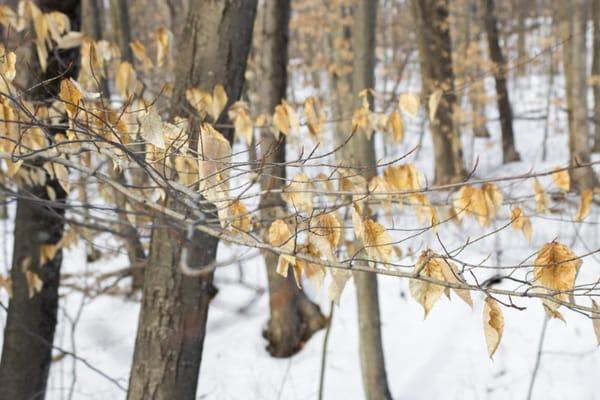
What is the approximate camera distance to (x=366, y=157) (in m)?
3.57

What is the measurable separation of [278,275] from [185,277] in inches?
96.9

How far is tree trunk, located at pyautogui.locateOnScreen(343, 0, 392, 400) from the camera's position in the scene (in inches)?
141

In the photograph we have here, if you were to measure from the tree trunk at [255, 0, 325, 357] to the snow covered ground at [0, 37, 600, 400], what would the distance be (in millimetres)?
142

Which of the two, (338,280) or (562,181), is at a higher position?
(562,181)

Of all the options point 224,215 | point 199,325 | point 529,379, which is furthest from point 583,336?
point 224,215

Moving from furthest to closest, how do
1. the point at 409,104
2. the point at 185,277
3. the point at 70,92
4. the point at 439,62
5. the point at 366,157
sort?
the point at 439,62, the point at 366,157, the point at 185,277, the point at 409,104, the point at 70,92

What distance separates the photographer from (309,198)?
1.76 metres

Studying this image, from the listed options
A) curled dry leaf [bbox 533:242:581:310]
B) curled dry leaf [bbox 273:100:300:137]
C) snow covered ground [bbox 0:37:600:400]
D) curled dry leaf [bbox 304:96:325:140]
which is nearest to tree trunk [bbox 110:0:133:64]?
snow covered ground [bbox 0:37:600:400]

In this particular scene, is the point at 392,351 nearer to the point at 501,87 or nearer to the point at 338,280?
the point at 338,280

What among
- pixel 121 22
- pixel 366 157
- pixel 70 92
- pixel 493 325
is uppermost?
pixel 121 22

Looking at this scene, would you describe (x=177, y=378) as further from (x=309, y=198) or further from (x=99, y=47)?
(x=99, y=47)

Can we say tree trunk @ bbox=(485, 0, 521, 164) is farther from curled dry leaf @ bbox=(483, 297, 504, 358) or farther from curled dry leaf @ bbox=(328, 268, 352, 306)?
curled dry leaf @ bbox=(483, 297, 504, 358)

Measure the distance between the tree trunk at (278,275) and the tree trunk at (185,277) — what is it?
1.68 metres

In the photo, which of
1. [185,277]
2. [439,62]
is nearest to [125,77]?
[185,277]
